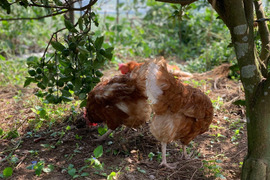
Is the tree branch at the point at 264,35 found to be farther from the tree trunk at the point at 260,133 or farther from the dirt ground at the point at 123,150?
the dirt ground at the point at 123,150

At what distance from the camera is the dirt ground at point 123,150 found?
2.82 metres

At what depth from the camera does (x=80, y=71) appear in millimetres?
2314

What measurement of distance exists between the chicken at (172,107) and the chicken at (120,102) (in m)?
0.47

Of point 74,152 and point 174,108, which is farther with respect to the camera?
point 74,152

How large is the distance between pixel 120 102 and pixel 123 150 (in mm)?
567

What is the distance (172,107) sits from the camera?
9.53ft

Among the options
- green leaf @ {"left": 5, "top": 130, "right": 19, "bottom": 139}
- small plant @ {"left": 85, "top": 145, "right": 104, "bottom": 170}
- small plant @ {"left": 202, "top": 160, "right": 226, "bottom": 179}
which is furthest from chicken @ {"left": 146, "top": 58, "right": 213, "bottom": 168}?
green leaf @ {"left": 5, "top": 130, "right": 19, "bottom": 139}

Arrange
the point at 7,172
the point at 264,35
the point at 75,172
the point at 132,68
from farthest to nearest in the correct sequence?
the point at 132,68 < the point at 75,172 < the point at 7,172 < the point at 264,35

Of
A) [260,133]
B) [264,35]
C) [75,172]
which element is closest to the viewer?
[260,133]

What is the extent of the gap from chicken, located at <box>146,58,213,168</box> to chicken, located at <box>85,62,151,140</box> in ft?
1.53

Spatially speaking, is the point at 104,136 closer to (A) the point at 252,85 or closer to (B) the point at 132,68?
(B) the point at 132,68

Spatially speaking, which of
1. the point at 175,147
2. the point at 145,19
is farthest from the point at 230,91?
the point at 145,19

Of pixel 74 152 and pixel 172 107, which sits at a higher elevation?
pixel 172 107

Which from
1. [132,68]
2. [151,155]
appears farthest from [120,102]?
[132,68]
